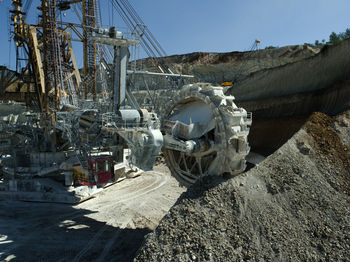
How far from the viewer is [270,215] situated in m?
7.88

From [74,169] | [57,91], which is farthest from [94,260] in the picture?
[57,91]

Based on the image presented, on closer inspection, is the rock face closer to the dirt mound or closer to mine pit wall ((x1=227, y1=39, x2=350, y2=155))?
mine pit wall ((x1=227, y1=39, x2=350, y2=155))

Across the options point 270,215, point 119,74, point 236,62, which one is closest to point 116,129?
point 119,74

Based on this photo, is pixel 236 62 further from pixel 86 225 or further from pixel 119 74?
pixel 86 225

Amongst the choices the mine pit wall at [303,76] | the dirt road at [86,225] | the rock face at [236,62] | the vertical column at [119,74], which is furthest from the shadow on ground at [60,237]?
the rock face at [236,62]

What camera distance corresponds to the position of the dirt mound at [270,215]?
7117 mm

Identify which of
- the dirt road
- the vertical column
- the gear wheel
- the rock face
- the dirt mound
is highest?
the rock face

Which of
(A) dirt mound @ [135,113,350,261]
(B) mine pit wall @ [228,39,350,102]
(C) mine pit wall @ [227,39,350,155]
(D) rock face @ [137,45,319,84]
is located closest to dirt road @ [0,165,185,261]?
(A) dirt mound @ [135,113,350,261]

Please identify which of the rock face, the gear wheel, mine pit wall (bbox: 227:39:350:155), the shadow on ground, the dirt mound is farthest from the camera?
the rock face

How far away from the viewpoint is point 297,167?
909cm

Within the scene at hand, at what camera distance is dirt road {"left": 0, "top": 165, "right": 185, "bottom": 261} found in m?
10.5

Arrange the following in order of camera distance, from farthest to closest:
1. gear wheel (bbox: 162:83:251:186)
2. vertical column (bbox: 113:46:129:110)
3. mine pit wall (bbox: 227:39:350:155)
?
1. mine pit wall (bbox: 227:39:350:155)
2. vertical column (bbox: 113:46:129:110)
3. gear wheel (bbox: 162:83:251:186)

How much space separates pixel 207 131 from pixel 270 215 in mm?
4075

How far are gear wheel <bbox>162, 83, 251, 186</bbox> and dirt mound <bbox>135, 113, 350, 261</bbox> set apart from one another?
1165 mm
